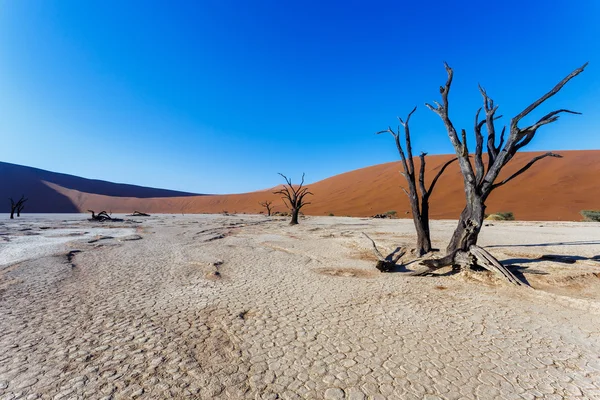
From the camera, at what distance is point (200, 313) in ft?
11.4

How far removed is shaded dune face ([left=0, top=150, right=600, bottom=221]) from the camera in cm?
2328

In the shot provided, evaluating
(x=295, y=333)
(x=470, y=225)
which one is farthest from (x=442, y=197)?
(x=295, y=333)

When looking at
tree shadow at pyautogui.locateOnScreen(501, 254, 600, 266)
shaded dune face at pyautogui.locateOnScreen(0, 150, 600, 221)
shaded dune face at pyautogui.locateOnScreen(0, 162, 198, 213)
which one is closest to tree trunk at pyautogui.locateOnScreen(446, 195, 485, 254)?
tree shadow at pyautogui.locateOnScreen(501, 254, 600, 266)

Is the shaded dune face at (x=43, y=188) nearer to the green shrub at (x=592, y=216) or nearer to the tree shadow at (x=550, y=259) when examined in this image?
the tree shadow at (x=550, y=259)

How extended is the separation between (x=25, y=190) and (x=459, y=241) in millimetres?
73815

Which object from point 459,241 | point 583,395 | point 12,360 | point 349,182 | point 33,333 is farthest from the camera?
point 349,182

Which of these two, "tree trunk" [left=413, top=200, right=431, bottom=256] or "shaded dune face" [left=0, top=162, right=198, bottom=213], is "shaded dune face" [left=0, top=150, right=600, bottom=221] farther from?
"tree trunk" [left=413, top=200, right=431, bottom=256]

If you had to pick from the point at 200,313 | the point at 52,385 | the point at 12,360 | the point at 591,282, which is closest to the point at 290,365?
the point at 200,313

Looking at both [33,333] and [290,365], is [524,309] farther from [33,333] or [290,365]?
[33,333]

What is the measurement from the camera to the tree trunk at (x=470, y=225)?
5.27 metres

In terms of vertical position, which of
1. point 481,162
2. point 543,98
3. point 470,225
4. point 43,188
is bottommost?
point 470,225

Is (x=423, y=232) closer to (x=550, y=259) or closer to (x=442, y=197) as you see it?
(x=550, y=259)

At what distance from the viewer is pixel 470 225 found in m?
5.31

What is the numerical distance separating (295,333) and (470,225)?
4108 mm
